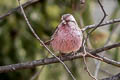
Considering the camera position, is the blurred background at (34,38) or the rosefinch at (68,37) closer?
the rosefinch at (68,37)

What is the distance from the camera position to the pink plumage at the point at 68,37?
4328mm

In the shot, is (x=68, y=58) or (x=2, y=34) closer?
(x=68, y=58)

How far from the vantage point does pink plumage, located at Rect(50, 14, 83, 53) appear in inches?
170

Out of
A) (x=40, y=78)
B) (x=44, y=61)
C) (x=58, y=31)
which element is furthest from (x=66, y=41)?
(x=40, y=78)

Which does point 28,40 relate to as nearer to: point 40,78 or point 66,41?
point 40,78

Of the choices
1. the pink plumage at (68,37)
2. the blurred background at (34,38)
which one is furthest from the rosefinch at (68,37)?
the blurred background at (34,38)

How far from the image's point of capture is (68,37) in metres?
4.37

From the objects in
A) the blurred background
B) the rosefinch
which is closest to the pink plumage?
the rosefinch

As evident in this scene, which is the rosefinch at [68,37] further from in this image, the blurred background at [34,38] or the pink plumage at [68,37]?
the blurred background at [34,38]

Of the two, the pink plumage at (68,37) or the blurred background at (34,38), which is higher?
the pink plumage at (68,37)

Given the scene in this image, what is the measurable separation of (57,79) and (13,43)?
32.8 inches

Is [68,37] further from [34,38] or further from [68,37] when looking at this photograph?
[34,38]

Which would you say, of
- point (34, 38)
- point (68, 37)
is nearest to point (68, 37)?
point (68, 37)

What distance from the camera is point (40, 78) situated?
5605 millimetres
